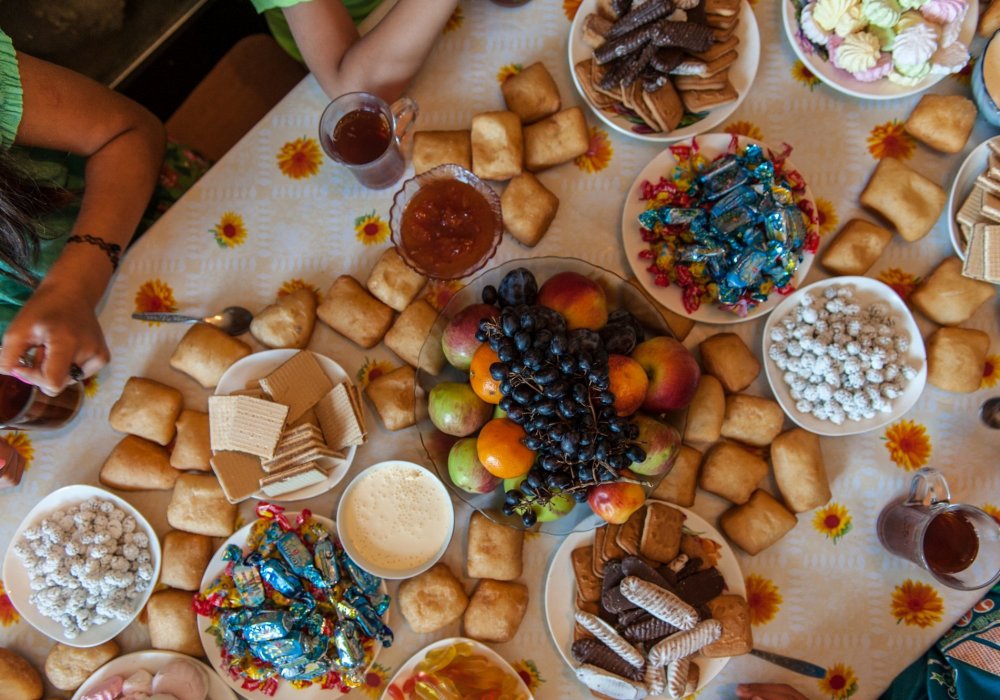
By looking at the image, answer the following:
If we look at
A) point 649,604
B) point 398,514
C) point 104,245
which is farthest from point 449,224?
point 649,604

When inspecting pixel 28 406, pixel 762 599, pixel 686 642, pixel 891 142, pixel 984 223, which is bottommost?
pixel 762 599

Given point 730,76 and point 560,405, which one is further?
point 730,76

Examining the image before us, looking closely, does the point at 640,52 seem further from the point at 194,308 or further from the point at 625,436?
the point at 194,308

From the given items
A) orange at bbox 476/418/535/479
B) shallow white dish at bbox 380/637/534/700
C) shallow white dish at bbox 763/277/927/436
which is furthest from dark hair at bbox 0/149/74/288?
shallow white dish at bbox 763/277/927/436

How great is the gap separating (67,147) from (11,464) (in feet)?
1.95

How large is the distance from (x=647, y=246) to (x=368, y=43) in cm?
64

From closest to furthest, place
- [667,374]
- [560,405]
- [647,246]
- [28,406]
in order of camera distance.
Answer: [560,405], [667,374], [28,406], [647,246]

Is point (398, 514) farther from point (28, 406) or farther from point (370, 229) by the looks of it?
point (28, 406)

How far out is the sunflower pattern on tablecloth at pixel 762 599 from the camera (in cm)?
129

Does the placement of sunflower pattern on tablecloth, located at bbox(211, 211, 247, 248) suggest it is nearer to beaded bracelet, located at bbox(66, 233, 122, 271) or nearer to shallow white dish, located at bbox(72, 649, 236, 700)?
beaded bracelet, located at bbox(66, 233, 122, 271)

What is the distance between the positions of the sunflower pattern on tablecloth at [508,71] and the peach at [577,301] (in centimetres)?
50

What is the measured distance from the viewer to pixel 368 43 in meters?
1.28

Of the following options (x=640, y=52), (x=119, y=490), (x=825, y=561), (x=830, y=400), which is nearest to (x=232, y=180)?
(x=119, y=490)

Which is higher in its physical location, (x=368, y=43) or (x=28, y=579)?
(x=368, y=43)
